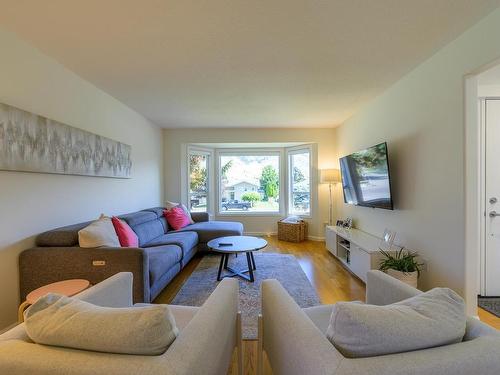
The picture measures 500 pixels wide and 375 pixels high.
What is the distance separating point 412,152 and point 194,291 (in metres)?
2.89

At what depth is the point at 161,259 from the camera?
106 inches

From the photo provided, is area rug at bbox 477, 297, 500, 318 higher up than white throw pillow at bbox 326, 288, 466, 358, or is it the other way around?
white throw pillow at bbox 326, 288, 466, 358

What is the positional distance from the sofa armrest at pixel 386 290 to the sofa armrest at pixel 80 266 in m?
1.82

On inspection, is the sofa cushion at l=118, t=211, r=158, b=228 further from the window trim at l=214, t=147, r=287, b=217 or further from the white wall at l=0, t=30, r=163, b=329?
the window trim at l=214, t=147, r=287, b=217

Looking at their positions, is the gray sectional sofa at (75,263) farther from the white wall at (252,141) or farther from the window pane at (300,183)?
the window pane at (300,183)

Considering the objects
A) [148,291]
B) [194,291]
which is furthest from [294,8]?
[194,291]

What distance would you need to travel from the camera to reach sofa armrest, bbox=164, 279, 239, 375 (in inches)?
30.6

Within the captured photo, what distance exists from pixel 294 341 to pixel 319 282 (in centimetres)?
241

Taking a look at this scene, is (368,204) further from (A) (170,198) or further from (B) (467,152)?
(A) (170,198)

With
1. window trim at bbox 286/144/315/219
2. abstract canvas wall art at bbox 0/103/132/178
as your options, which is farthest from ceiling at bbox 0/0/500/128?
window trim at bbox 286/144/315/219

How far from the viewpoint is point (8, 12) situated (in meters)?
1.82

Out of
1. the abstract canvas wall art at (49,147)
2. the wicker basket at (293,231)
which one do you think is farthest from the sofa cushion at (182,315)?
the wicker basket at (293,231)

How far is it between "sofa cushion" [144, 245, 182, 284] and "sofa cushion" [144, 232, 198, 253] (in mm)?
148

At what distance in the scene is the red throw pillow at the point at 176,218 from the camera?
4453 millimetres
